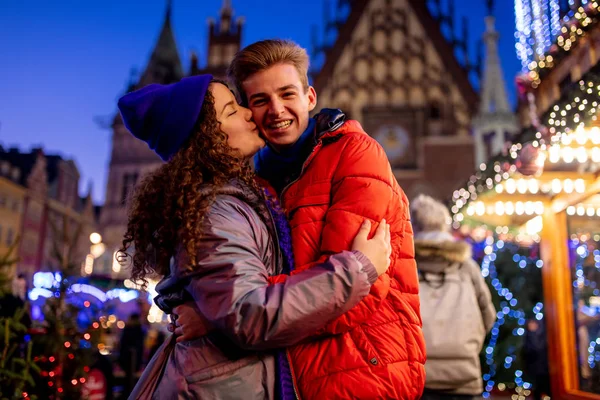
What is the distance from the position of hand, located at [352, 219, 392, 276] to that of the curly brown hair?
333 millimetres

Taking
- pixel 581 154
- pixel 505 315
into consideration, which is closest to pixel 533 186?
pixel 581 154

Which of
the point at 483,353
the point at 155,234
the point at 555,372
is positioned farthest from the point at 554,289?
the point at 155,234

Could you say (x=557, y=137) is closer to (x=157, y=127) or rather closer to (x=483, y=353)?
(x=157, y=127)

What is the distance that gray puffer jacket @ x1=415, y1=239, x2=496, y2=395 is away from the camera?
2.87m

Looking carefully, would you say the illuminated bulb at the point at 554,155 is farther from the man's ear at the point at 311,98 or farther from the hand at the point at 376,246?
the hand at the point at 376,246

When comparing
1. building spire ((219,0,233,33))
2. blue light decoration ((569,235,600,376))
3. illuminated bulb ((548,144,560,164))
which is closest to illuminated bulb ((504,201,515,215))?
blue light decoration ((569,235,600,376))

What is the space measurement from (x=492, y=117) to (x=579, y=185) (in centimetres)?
1463

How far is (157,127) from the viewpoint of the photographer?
1474 mm

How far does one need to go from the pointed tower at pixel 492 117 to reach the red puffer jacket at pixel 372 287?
60.1 ft

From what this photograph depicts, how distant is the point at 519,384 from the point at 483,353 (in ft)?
2.09

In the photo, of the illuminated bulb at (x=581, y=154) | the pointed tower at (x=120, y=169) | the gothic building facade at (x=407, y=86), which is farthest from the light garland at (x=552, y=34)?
the pointed tower at (x=120, y=169)

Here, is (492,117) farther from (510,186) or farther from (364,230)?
(364,230)

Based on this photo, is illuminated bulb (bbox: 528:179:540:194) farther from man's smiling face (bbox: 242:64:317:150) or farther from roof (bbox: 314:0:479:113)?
roof (bbox: 314:0:479:113)

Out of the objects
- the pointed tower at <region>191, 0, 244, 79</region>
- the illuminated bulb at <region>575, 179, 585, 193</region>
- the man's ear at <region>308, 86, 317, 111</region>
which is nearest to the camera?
the man's ear at <region>308, 86, 317, 111</region>
